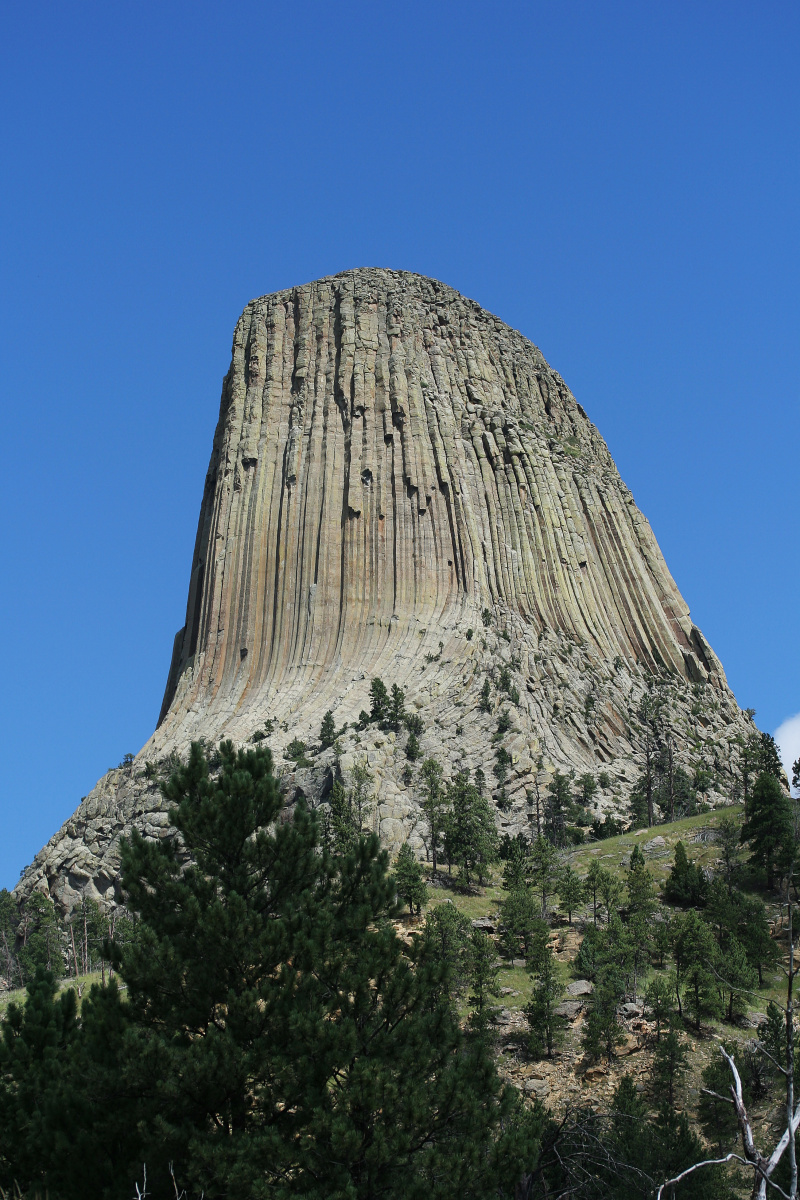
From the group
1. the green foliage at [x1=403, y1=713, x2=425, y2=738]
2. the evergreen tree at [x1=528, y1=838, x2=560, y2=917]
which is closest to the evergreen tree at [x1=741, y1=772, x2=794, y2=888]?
the evergreen tree at [x1=528, y1=838, x2=560, y2=917]

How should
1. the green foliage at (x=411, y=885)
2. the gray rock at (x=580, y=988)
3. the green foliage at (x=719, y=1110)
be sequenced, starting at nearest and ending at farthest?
1. the green foliage at (x=719, y=1110)
2. the gray rock at (x=580, y=988)
3. the green foliage at (x=411, y=885)

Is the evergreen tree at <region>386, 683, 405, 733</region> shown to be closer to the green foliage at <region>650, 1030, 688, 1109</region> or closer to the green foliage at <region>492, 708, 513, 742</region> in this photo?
the green foliage at <region>492, 708, 513, 742</region>

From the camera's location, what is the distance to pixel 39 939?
174 feet

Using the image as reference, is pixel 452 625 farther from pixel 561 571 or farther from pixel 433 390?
pixel 433 390

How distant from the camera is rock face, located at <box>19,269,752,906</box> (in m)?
69.5

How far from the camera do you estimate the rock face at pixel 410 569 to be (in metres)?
69.5

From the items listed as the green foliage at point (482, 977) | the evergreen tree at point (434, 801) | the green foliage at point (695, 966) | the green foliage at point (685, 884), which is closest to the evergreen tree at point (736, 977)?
the green foliage at point (695, 966)

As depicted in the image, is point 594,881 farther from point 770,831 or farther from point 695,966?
point 695,966

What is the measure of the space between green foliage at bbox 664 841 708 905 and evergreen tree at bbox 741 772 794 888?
2.92 m

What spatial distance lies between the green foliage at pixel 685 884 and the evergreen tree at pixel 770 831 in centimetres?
292

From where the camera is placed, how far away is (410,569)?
80438mm

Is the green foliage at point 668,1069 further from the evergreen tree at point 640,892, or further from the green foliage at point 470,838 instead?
the green foliage at point 470,838

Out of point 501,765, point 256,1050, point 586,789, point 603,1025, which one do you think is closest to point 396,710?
point 501,765

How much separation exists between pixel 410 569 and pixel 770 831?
3915 centimetres
